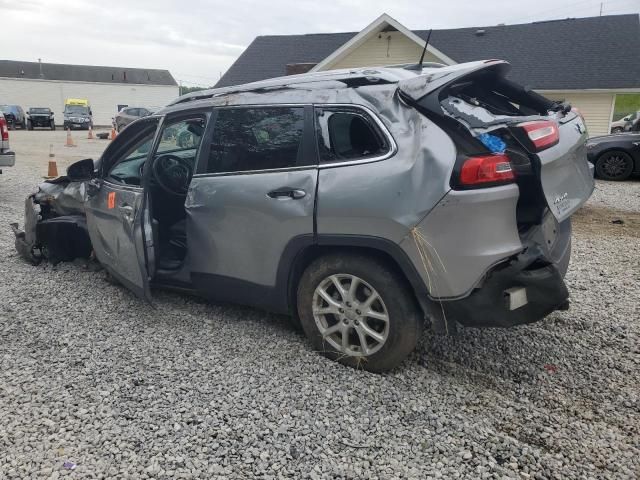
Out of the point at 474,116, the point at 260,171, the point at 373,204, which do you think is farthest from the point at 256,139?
the point at 474,116

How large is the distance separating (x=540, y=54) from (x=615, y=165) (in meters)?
10.0

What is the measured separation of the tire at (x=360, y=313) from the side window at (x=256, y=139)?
76 centimetres

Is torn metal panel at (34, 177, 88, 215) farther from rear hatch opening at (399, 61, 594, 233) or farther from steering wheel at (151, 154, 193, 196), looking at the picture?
rear hatch opening at (399, 61, 594, 233)

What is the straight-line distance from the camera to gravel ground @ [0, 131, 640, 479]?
250cm

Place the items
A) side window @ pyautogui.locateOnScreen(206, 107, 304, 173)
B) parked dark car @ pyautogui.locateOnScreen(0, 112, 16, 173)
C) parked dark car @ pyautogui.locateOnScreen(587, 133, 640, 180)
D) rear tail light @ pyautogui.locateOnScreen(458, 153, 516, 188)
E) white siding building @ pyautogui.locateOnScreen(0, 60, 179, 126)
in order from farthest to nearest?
white siding building @ pyautogui.locateOnScreen(0, 60, 179, 126) < parked dark car @ pyautogui.locateOnScreen(587, 133, 640, 180) < parked dark car @ pyautogui.locateOnScreen(0, 112, 16, 173) < side window @ pyautogui.locateOnScreen(206, 107, 304, 173) < rear tail light @ pyautogui.locateOnScreen(458, 153, 516, 188)

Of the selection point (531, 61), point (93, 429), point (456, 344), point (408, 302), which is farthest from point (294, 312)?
point (531, 61)

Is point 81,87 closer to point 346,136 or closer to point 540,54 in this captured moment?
point 540,54

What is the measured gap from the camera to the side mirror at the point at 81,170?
451 centimetres

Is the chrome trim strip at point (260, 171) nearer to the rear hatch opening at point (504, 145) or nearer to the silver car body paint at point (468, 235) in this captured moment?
the rear hatch opening at point (504, 145)

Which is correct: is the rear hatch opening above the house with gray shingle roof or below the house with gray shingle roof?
below

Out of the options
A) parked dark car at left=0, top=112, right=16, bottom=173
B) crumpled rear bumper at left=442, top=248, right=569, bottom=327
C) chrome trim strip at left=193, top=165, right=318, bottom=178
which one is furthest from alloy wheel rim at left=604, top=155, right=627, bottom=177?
parked dark car at left=0, top=112, right=16, bottom=173

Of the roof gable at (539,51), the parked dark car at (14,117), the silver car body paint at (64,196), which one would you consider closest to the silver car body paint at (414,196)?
the silver car body paint at (64,196)

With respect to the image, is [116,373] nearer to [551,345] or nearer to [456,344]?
[456,344]

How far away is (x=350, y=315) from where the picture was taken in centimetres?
320
